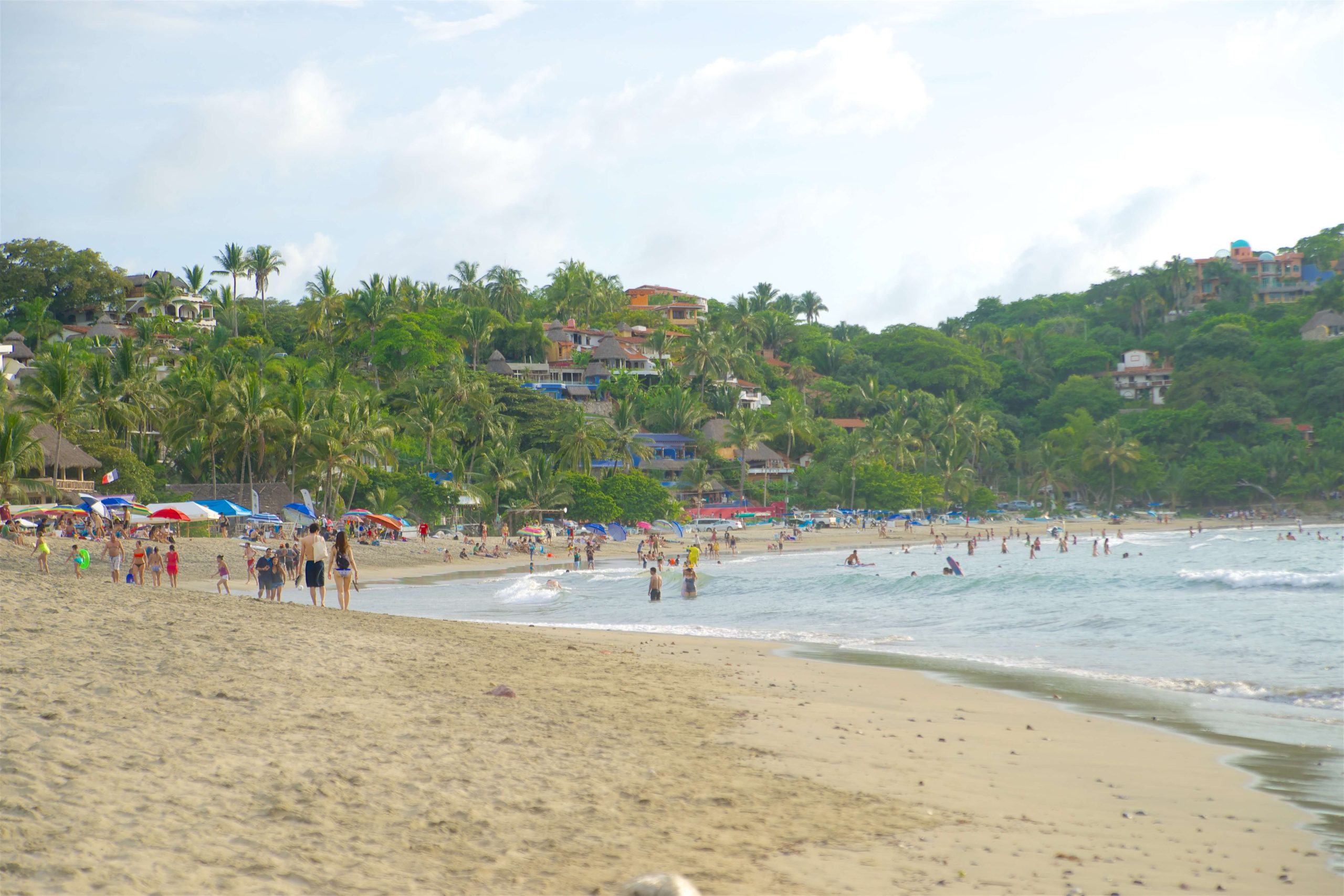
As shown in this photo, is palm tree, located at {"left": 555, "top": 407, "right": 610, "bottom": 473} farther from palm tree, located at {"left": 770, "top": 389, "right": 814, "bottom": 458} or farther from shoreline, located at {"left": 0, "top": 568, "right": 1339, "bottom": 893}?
shoreline, located at {"left": 0, "top": 568, "right": 1339, "bottom": 893}

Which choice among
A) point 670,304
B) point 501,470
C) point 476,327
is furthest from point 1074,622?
point 670,304

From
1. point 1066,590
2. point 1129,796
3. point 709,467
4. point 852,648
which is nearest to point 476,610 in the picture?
point 852,648

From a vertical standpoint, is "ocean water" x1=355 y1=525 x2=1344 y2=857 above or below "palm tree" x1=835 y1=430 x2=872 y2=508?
below

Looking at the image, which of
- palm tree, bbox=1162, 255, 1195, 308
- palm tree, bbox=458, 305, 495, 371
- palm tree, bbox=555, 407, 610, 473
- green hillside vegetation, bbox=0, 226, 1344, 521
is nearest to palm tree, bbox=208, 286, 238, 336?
green hillside vegetation, bbox=0, 226, 1344, 521

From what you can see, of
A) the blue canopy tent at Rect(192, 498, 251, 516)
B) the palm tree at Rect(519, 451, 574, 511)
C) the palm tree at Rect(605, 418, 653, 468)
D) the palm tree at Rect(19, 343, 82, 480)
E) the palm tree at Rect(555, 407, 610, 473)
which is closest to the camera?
the blue canopy tent at Rect(192, 498, 251, 516)

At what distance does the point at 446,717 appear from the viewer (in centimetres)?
775

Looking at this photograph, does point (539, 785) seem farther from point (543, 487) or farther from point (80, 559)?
point (543, 487)

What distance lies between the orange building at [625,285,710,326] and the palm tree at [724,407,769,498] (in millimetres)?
26446

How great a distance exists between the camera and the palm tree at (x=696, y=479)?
69750 mm

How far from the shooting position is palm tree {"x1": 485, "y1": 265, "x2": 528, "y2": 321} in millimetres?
Answer: 89312

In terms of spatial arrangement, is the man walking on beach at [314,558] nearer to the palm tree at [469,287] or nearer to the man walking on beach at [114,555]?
the man walking on beach at [114,555]

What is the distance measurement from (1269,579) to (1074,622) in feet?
41.4

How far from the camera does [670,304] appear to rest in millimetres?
107812

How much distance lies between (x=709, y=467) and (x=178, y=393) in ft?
121
